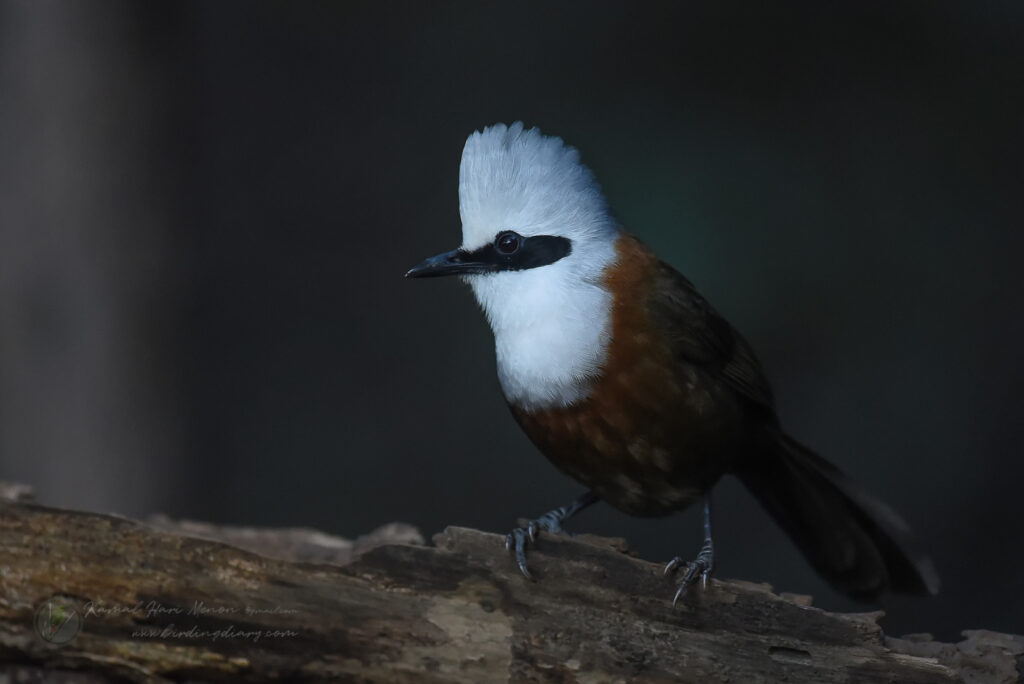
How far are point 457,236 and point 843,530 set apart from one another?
2.58 metres

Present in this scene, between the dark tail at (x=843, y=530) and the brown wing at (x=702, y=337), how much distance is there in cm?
31

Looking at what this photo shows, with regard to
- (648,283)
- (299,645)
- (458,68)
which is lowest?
(299,645)

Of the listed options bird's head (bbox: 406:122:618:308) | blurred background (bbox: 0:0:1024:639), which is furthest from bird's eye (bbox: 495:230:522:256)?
blurred background (bbox: 0:0:1024:639)

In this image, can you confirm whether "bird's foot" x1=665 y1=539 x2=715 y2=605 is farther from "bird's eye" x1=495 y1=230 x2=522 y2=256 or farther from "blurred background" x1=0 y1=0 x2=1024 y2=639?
"blurred background" x1=0 y1=0 x2=1024 y2=639

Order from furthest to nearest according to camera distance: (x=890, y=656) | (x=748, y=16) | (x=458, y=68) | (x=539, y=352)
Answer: (x=458, y=68)
(x=748, y=16)
(x=539, y=352)
(x=890, y=656)

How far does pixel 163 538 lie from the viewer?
2951 millimetres

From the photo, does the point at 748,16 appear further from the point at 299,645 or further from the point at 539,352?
the point at 299,645

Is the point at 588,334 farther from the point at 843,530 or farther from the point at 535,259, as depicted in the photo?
the point at 843,530

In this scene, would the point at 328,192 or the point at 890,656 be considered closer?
the point at 890,656

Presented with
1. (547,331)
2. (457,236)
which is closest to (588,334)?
(547,331)

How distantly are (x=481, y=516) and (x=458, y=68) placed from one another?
7.75 feet

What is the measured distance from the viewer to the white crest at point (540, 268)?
10.7 ft

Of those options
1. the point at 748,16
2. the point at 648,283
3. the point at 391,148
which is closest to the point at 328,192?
the point at 391,148

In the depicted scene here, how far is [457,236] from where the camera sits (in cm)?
564
